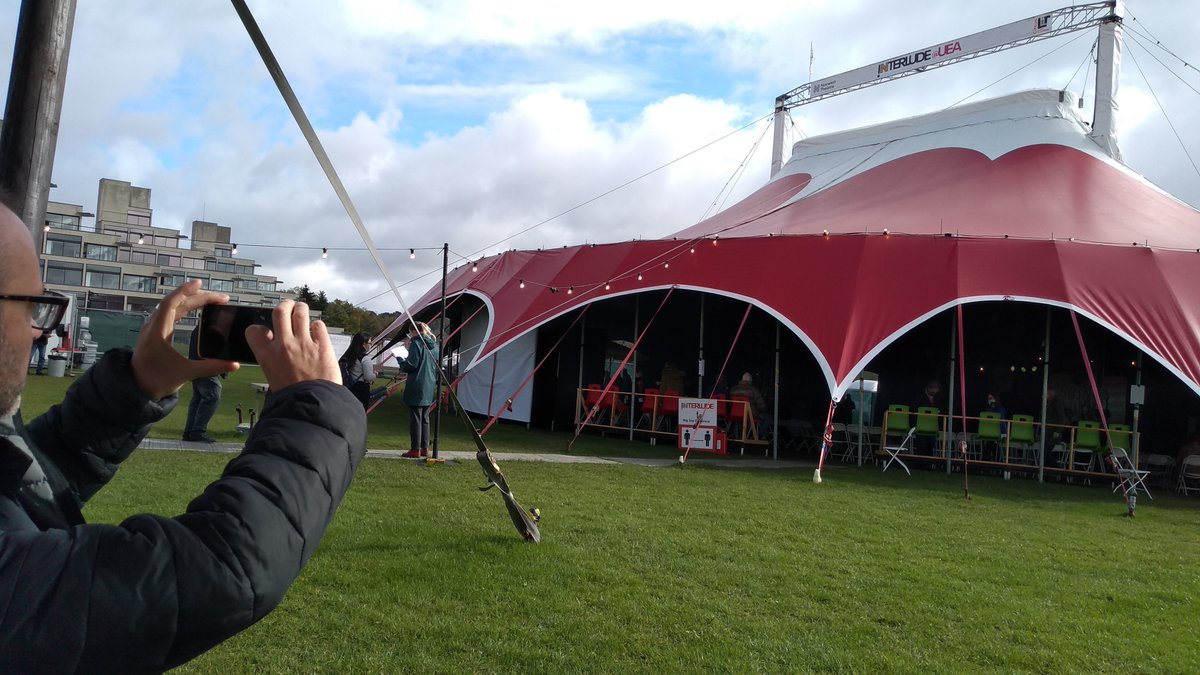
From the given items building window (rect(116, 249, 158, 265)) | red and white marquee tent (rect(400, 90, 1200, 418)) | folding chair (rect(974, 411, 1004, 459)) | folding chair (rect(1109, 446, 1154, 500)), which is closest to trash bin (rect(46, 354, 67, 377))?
red and white marquee tent (rect(400, 90, 1200, 418))

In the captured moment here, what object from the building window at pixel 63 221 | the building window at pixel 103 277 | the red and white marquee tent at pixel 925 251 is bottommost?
the red and white marquee tent at pixel 925 251

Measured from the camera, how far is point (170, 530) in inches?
40.9

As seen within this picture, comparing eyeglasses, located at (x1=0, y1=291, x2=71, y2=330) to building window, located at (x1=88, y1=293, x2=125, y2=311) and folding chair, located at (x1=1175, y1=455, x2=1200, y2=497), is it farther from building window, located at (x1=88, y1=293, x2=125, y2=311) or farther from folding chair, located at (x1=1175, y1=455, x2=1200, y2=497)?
building window, located at (x1=88, y1=293, x2=125, y2=311)

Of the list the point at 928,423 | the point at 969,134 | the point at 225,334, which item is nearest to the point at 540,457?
the point at 928,423

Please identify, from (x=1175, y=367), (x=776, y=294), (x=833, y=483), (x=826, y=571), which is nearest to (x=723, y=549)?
(x=826, y=571)

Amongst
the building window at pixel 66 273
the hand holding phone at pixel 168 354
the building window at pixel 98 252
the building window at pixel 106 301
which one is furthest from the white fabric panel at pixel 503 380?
the building window at pixel 98 252

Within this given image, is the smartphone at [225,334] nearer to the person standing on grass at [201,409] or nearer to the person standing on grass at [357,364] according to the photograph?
the person standing on grass at [357,364]

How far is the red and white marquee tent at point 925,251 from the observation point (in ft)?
35.8

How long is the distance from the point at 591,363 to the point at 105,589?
14.8 meters

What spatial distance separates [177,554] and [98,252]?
68040mm

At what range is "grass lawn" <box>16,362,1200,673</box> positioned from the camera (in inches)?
145

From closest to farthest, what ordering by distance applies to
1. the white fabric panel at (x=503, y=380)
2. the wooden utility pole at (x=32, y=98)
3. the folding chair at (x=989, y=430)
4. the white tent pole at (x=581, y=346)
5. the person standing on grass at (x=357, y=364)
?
the wooden utility pole at (x=32, y=98)
the person standing on grass at (x=357, y=364)
the folding chair at (x=989, y=430)
the white tent pole at (x=581, y=346)
the white fabric panel at (x=503, y=380)

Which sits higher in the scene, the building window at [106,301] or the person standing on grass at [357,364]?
the building window at [106,301]

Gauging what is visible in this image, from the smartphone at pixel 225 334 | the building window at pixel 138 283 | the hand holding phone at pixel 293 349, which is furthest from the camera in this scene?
the building window at pixel 138 283
